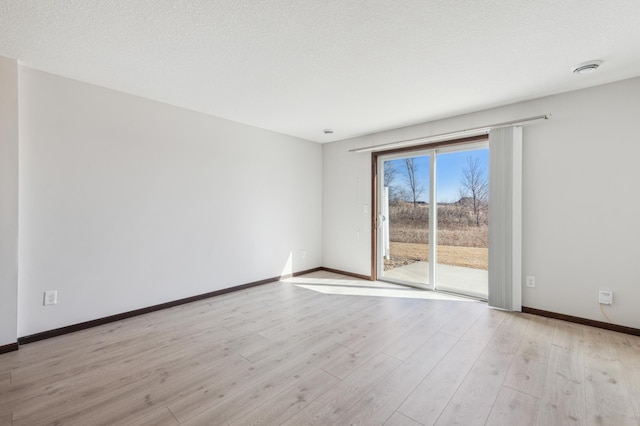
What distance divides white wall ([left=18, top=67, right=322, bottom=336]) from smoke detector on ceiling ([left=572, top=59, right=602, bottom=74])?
3.71m

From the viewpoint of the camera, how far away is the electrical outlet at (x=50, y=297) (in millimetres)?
2582

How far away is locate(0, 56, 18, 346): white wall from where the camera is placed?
2.31 m

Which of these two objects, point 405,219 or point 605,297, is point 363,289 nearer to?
point 405,219

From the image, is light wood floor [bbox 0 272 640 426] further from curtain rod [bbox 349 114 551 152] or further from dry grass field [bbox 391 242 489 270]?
curtain rod [bbox 349 114 551 152]

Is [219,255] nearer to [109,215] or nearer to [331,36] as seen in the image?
[109,215]

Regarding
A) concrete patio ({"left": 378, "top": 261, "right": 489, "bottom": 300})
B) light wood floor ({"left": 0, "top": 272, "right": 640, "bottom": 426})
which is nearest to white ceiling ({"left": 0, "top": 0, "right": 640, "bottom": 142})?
concrete patio ({"left": 378, "top": 261, "right": 489, "bottom": 300})

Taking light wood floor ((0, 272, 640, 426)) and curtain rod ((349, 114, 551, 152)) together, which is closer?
light wood floor ((0, 272, 640, 426))

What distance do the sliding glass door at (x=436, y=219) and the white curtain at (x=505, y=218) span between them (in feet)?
0.87

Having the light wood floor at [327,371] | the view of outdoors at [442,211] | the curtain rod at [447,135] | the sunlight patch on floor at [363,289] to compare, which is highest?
the curtain rod at [447,135]

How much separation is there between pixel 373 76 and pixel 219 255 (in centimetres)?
297

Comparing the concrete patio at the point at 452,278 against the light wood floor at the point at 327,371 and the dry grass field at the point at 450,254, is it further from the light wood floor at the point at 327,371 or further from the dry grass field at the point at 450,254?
the light wood floor at the point at 327,371

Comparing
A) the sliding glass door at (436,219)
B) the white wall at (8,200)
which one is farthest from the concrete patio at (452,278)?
the white wall at (8,200)

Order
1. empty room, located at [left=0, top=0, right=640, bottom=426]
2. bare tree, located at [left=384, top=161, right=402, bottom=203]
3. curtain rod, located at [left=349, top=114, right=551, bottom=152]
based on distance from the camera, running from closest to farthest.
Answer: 1. empty room, located at [left=0, top=0, right=640, bottom=426]
2. curtain rod, located at [left=349, top=114, right=551, bottom=152]
3. bare tree, located at [left=384, top=161, right=402, bottom=203]

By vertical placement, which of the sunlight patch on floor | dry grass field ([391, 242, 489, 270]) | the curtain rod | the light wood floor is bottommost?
the light wood floor
